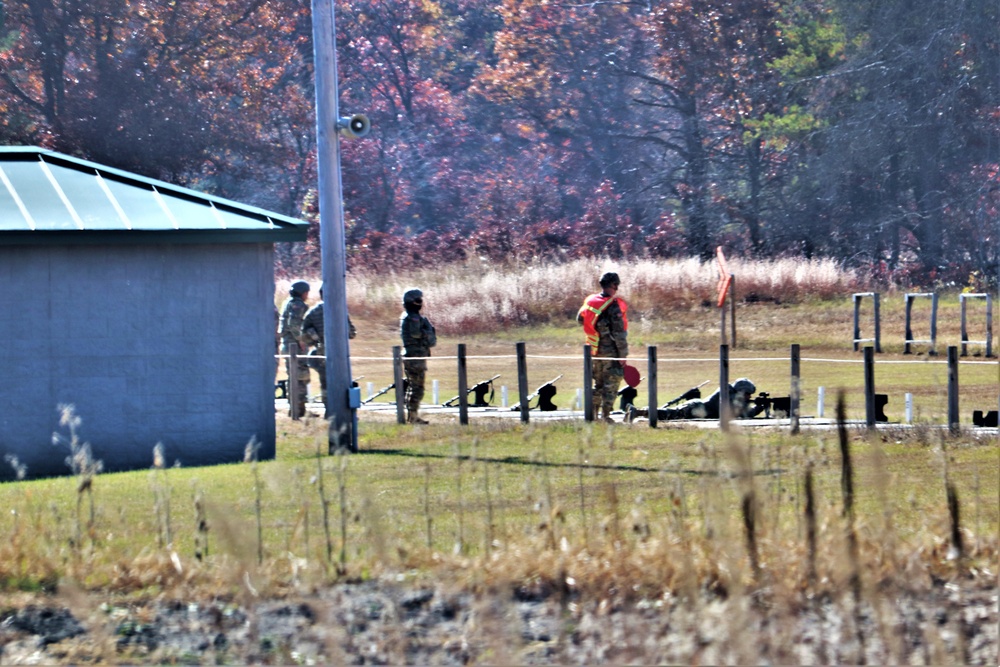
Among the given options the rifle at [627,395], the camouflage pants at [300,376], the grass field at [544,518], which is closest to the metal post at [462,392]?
the grass field at [544,518]

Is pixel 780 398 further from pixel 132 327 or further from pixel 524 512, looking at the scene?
pixel 524 512

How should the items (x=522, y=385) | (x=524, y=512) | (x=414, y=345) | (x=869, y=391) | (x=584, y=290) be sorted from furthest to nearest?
1. (x=584, y=290)
2. (x=414, y=345)
3. (x=522, y=385)
4. (x=869, y=391)
5. (x=524, y=512)

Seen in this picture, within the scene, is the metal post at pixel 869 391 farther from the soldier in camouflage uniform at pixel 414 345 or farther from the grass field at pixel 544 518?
the soldier in camouflage uniform at pixel 414 345

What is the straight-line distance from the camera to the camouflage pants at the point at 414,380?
19.4 m

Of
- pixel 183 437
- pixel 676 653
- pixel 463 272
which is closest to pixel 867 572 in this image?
pixel 676 653

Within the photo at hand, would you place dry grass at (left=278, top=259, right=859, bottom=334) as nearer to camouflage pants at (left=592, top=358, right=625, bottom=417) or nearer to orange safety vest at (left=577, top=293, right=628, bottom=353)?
camouflage pants at (left=592, top=358, right=625, bottom=417)

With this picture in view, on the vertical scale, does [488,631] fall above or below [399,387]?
below

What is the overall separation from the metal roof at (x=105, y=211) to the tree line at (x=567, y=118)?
23655mm

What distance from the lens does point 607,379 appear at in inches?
722

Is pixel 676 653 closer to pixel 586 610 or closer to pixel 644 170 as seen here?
pixel 586 610

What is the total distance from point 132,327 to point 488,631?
Result: 10614mm

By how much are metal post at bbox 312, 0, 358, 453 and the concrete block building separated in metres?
0.39

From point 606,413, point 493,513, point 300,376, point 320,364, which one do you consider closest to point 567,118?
point 300,376

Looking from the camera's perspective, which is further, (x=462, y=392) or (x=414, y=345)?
(x=414, y=345)
